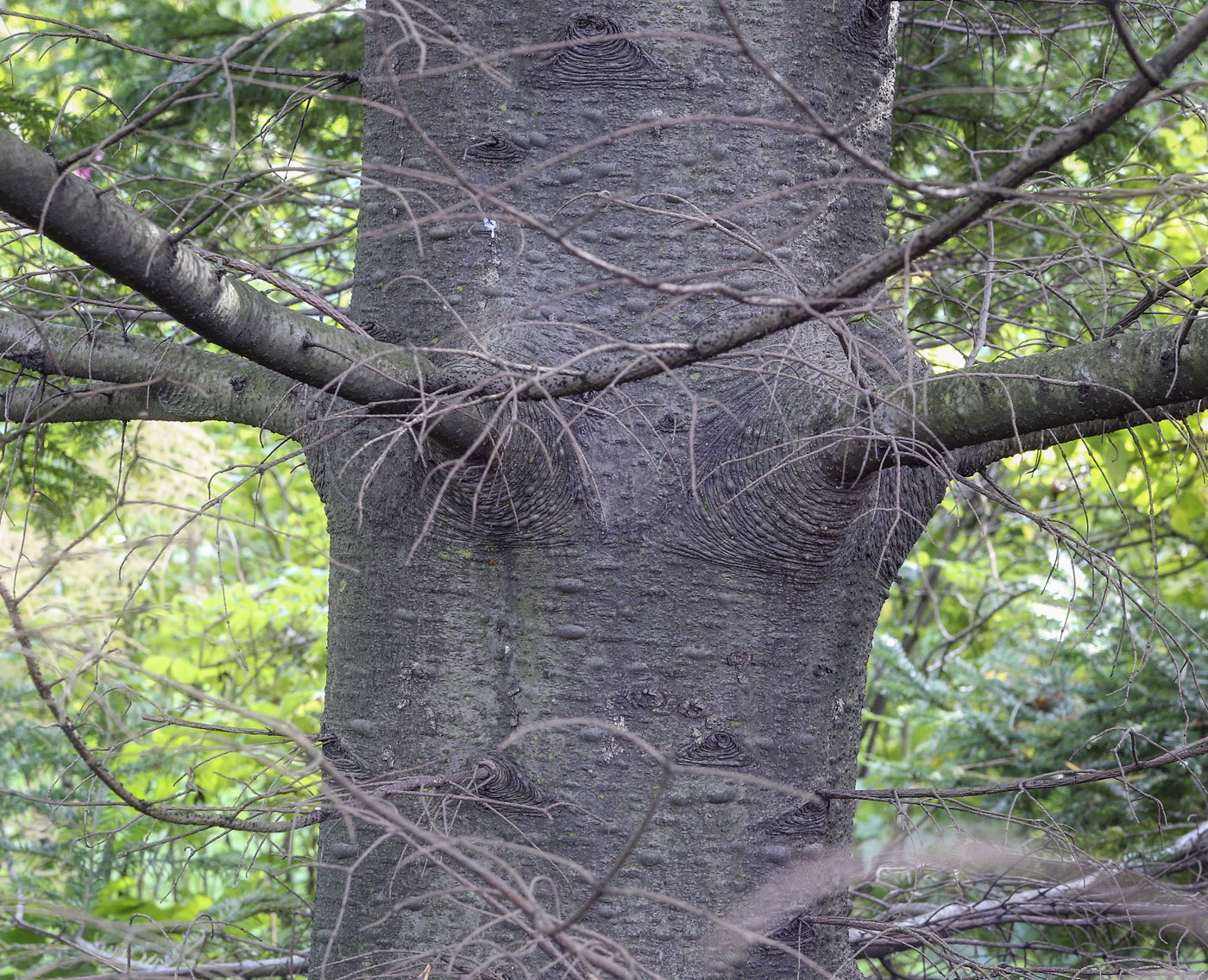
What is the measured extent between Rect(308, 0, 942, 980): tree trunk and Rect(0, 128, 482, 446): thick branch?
184 millimetres

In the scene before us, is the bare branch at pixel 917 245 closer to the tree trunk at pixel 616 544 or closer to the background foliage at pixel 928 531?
the background foliage at pixel 928 531

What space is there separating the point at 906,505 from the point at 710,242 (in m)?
0.52

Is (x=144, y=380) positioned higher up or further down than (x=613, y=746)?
higher up

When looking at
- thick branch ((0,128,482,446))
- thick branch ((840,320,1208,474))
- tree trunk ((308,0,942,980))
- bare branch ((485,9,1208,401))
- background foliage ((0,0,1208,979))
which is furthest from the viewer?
background foliage ((0,0,1208,979))

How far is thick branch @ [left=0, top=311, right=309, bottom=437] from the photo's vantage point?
1574 mm

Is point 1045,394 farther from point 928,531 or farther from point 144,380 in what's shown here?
point 144,380

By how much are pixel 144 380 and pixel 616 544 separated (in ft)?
2.54

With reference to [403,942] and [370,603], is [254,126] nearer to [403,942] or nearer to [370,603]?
[370,603]

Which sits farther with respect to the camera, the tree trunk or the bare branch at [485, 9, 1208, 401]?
the tree trunk

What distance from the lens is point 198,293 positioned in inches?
45.0

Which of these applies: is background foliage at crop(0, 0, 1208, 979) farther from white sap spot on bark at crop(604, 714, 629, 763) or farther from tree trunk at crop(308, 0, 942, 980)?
white sap spot on bark at crop(604, 714, 629, 763)

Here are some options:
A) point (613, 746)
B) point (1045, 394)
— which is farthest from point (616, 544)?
point (1045, 394)

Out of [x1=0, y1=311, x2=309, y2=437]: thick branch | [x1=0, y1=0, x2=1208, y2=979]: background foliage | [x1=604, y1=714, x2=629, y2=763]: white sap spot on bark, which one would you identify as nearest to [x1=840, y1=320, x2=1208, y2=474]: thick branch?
[x1=0, y1=0, x2=1208, y2=979]: background foliage

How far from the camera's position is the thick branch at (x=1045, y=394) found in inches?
45.9
